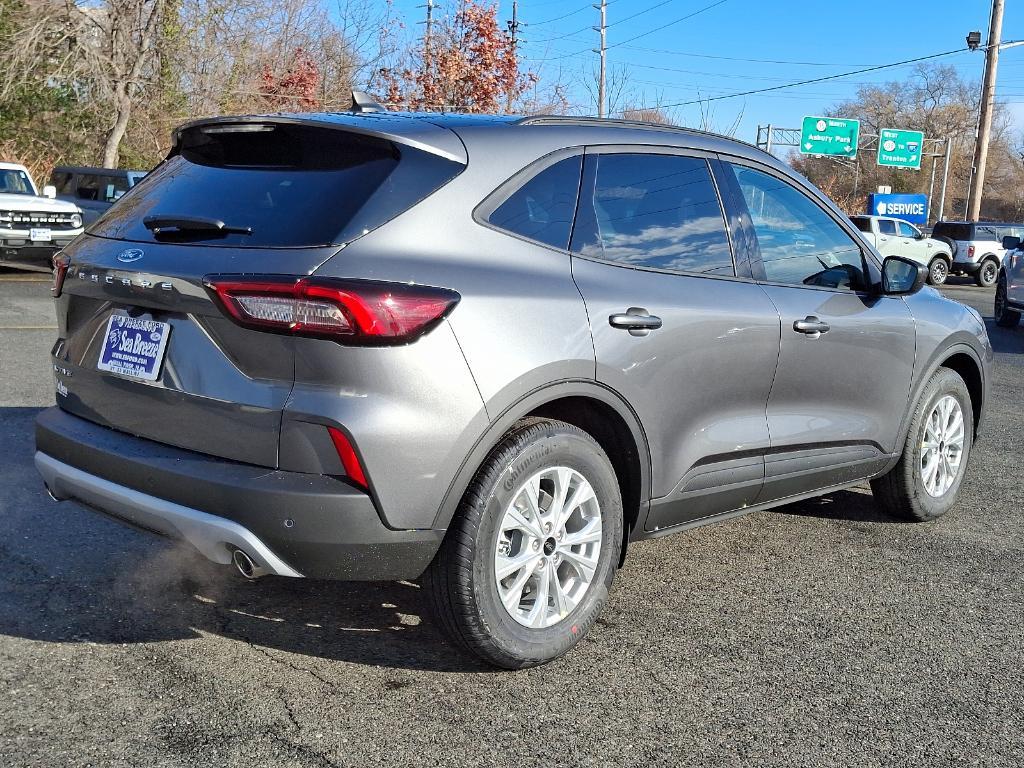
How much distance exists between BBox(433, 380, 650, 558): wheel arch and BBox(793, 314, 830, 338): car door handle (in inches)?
39.9

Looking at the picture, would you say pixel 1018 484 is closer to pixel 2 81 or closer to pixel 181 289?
pixel 181 289

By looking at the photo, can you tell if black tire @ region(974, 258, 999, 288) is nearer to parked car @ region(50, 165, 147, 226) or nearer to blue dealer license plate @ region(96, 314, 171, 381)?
parked car @ region(50, 165, 147, 226)

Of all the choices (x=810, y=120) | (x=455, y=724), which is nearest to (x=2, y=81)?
(x=455, y=724)

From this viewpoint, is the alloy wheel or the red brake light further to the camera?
the alloy wheel

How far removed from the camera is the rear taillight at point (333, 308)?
9.92ft

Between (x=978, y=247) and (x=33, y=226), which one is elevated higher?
(x=33, y=226)

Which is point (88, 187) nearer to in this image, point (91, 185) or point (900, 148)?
point (91, 185)

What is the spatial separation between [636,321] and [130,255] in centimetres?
165

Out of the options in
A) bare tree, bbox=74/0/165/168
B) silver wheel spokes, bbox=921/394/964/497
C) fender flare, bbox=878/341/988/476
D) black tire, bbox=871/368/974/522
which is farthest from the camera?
bare tree, bbox=74/0/165/168

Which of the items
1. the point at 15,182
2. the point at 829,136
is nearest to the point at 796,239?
the point at 15,182

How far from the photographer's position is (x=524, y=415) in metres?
3.41

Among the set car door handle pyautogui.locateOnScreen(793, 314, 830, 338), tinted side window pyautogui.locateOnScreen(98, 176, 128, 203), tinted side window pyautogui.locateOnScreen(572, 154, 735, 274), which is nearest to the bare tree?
tinted side window pyautogui.locateOnScreen(98, 176, 128, 203)

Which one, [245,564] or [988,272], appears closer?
[245,564]

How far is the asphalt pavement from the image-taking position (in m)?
3.08
